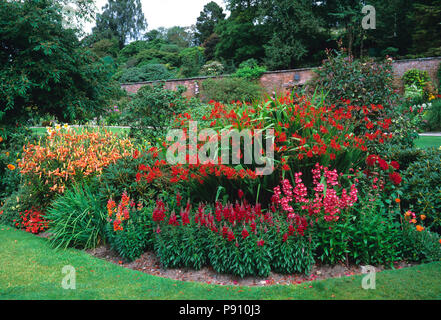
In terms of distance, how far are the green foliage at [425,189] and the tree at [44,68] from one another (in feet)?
18.9

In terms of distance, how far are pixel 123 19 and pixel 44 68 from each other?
1992 inches

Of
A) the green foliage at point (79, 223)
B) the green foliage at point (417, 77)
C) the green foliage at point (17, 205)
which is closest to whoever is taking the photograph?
the green foliage at point (79, 223)

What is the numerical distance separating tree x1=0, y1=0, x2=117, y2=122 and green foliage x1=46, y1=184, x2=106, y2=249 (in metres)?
2.76

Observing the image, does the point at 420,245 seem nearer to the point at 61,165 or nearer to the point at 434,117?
the point at 61,165

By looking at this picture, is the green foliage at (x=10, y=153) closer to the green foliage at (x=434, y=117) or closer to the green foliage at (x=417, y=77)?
the green foliage at (x=434, y=117)

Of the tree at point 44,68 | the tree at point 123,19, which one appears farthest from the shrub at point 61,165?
the tree at point 123,19

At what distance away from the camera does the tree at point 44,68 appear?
6180mm

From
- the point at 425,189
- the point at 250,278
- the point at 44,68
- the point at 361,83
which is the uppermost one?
the point at 44,68

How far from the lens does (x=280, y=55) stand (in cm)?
2436

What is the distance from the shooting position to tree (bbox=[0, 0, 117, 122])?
20.3 feet

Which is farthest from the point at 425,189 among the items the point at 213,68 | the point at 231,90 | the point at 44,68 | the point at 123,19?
the point at 123,19

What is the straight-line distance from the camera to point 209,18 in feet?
132
